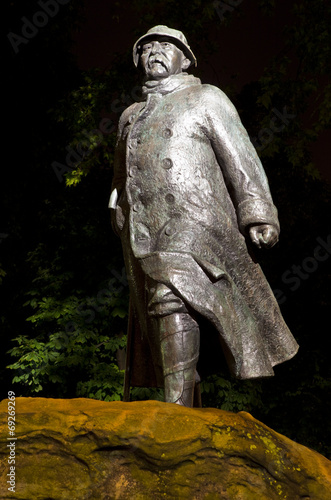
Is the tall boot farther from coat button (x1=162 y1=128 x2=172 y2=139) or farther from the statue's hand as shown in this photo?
coat button (x1=162 y1=128 x2=172 y2=139)

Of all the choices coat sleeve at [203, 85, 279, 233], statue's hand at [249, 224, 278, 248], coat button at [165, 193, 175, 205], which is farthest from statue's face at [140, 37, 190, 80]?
statue's hand at [249, 224, 278, 248]

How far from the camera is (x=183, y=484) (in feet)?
7.54

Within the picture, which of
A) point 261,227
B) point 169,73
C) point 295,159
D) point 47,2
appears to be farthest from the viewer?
point 47,2

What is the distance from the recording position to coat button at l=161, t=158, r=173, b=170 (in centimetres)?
362

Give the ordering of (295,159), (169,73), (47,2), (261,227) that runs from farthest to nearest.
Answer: (47,2) < (295,159) < (169,73) < (261,227)

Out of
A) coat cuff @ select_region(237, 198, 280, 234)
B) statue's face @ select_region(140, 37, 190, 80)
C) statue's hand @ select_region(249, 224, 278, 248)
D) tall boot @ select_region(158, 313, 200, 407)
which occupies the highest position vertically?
statue's face @ select_region(140, 37, 190, 80)

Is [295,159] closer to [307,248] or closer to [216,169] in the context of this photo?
[307,248]

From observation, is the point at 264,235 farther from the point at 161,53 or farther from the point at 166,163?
the point at 161,53

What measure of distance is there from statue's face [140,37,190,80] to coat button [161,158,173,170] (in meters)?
0.60

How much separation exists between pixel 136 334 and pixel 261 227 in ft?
3.33

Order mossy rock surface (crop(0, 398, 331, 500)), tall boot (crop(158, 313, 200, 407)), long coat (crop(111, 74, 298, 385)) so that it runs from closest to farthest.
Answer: mossy rock surface (crop(0, 398, 331, 500)) < tall boot (crop(158, 313, 200, 407)) < long coat (crop(111, 74, 298, 385))

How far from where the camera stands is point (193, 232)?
353 centimetres

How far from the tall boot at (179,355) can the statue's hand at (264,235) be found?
23.0 inches

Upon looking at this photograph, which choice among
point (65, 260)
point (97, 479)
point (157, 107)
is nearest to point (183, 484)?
point (97, 479)
